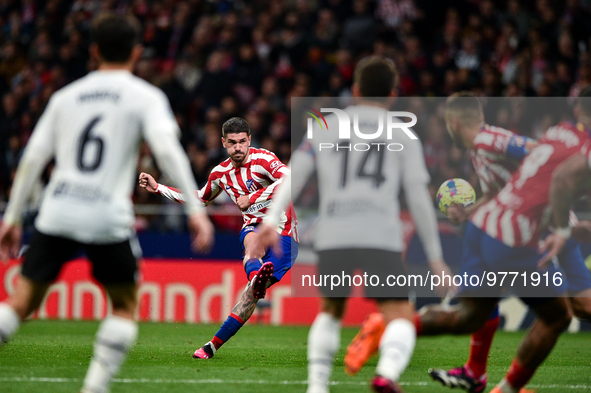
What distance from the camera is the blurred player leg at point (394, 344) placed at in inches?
167

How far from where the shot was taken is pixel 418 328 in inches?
215

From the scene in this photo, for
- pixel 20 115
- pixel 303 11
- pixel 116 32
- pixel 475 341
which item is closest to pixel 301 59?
pixel 303 11

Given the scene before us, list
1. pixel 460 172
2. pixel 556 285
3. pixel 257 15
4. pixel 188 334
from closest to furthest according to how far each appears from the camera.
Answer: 1. pixel 556 285
2. pixel 188 334
3. pixel 460 172
4. pixel 257 15

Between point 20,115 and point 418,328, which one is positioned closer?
point 418,328

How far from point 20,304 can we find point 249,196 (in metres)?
3.73

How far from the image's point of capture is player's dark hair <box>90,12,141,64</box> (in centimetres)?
423

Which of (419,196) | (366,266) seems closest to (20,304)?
(366,266)

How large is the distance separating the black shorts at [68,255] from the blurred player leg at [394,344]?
4.68 feet

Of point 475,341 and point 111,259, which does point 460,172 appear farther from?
point 111,259

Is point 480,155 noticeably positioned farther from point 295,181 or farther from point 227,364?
point 227,364

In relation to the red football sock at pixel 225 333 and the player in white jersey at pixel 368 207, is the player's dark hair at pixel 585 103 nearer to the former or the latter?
the player in white jersey at pixel 368 207

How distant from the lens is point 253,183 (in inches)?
321

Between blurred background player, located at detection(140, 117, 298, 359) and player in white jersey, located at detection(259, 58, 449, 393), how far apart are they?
3.02 meters

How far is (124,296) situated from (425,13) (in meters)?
12.3
